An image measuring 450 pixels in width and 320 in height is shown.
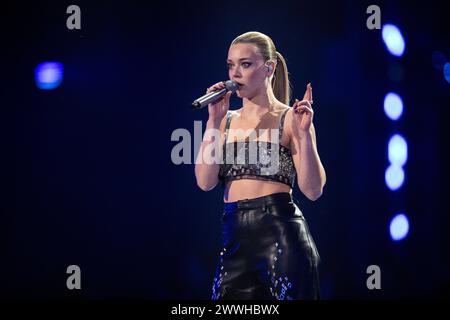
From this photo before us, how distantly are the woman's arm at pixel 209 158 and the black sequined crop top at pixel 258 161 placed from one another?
3 centimetres

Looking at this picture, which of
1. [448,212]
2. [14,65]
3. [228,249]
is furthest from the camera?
[448,212]

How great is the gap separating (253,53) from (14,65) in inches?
60.0

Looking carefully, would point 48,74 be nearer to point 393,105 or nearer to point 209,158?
point 209,158

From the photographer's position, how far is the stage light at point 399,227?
3.11m

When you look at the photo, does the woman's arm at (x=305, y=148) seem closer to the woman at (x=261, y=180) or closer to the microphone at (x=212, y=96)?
the woman at (x=261, y=180)

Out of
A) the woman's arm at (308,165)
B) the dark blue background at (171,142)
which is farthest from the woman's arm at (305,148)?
the dark blue background at (171,142)

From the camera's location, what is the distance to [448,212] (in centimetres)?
322

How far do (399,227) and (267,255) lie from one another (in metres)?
1.50

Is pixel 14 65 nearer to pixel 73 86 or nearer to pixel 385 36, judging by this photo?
pixel 73 86

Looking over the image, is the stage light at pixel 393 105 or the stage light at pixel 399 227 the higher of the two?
the stage light at pixel 393 105

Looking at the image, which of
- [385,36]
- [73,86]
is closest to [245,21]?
[385,36]

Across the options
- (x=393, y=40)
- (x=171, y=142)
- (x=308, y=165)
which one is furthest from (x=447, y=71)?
(x=308, y=165)

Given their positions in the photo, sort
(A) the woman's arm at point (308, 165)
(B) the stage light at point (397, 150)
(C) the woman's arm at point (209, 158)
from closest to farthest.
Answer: (A) the woman's arm at point (308, 165) → (C) the woman's arm at point (209, 158) → (B) the stage light at point (397, 150)

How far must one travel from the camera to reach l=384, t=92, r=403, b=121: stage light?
310cm
